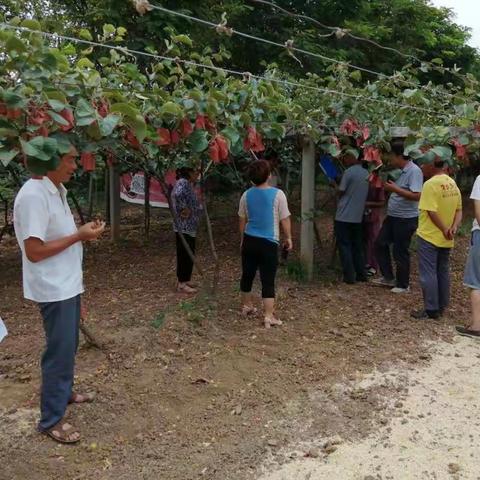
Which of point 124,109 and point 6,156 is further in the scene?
point 124,109

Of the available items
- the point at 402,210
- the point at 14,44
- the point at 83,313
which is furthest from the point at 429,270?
the point at 14,44

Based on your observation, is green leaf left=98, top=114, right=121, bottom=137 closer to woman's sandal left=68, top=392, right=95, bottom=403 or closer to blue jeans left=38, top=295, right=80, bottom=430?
blue jeans left=38, top=295, right=80, bottom=430

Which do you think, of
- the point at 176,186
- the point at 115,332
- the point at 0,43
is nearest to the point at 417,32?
the point at 176,186

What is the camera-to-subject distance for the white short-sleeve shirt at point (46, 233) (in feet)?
9.13

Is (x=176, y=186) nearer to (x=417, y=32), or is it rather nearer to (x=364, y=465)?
(x=364, y=465)

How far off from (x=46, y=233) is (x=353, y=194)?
3990mm

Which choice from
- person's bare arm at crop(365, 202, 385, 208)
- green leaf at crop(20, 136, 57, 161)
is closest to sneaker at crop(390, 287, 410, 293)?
person's bare arm at crop(365, 202, 385, 208)

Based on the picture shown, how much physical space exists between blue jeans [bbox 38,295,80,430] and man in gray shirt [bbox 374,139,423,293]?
12.7 ft

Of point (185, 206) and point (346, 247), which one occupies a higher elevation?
point (185, 206)

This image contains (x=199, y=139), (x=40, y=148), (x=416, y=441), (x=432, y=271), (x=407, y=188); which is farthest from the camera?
(x=407, y=188)

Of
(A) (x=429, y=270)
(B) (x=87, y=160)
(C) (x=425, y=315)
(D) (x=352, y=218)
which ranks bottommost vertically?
(C) (x=425, y=315)

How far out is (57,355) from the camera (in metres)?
3.00

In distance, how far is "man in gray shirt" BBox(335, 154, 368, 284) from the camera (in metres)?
6.12

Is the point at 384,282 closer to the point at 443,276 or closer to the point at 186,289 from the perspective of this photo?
the point at 443,276
